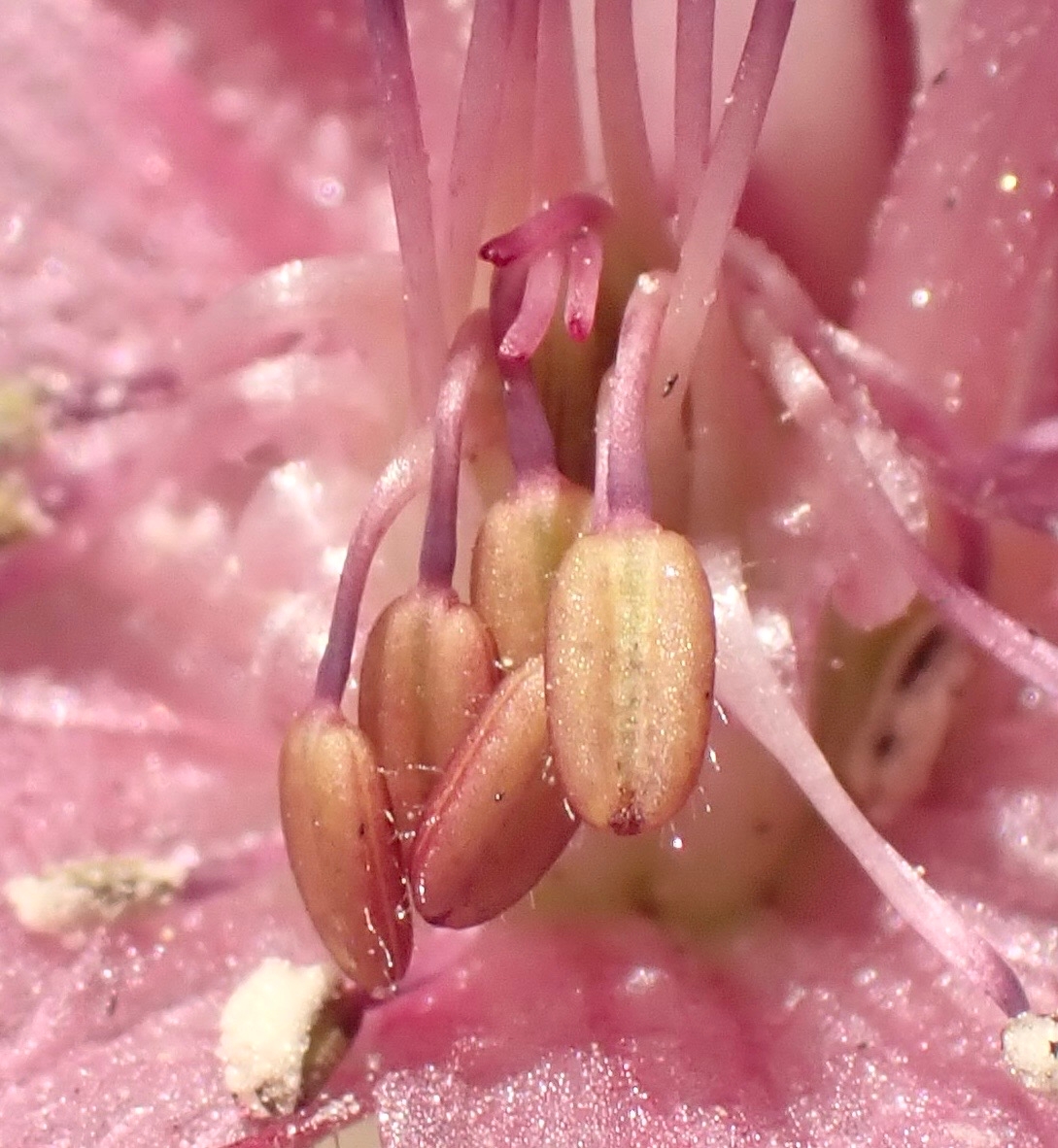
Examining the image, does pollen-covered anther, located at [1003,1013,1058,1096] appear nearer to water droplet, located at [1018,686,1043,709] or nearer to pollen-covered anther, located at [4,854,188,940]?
water droplet, located at [1018,686,1043,709]

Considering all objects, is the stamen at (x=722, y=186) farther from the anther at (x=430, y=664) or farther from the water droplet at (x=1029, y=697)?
the water droplet at (x=1029, y=697)

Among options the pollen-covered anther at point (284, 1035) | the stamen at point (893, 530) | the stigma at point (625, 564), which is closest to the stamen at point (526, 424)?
the stigma at point (625, 564)

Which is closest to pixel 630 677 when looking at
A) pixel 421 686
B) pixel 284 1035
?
pixel 421 686

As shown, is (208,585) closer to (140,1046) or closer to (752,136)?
(140,1046)

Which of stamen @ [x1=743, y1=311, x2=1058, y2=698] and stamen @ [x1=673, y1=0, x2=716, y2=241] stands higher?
stamen @ [x1=673, y1=0, x2=716, y2=241]

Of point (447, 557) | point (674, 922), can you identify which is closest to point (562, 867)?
point (674, 922)

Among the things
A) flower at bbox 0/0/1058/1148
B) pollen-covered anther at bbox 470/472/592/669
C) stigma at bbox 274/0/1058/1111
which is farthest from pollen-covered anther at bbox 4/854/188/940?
pollen-covered anther at bbox 470/472/592/669
